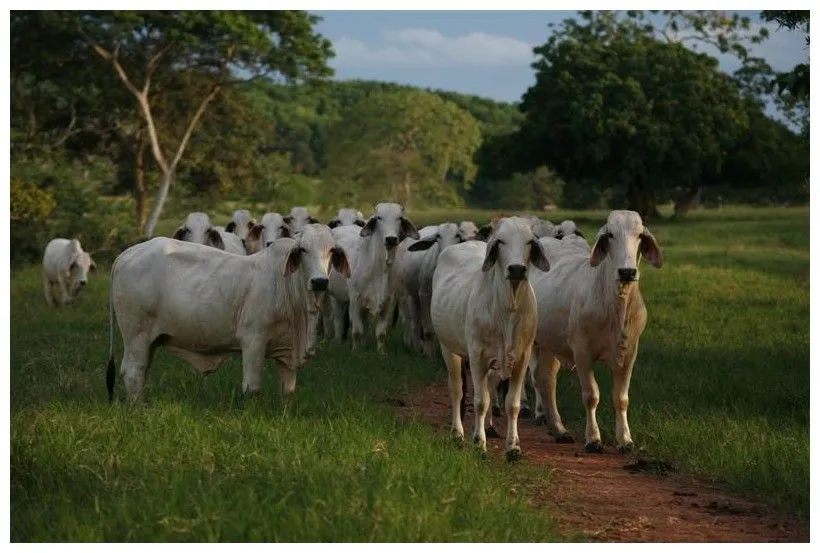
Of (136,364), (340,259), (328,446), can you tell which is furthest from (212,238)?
(328,446)

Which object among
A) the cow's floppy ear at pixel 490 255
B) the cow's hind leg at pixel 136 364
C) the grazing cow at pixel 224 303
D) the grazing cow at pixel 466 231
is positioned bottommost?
the cow's hind leg at pixel 136 364

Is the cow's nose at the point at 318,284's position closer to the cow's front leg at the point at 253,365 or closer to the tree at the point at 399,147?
the cow's front leg at the point at 253,365

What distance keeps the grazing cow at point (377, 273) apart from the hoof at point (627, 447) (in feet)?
17.7

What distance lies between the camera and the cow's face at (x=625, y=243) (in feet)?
31.5

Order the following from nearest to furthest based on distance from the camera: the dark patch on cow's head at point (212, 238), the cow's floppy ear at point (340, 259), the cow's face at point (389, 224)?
the cow's floppy ear at point (340, 259)
the dark patch on cow's head at point (212, 238)
the cow's face at point (389, 224)

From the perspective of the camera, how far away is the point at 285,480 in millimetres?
7094

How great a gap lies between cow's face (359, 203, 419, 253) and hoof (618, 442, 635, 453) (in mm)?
5428

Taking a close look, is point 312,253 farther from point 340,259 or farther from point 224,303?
point 224,303

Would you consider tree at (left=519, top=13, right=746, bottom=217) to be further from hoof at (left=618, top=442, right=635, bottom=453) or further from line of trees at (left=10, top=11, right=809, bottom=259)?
hoof at (left=618, top=442, right=635, bottom=453)

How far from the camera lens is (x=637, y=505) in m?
8.07

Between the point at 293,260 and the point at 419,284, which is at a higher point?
the point at 293,260

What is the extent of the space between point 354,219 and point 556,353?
27.7ft

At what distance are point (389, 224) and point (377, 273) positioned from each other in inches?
25.4

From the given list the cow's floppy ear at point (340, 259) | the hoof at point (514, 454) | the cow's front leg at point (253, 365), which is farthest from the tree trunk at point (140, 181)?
the hoof at point (514, 454)
